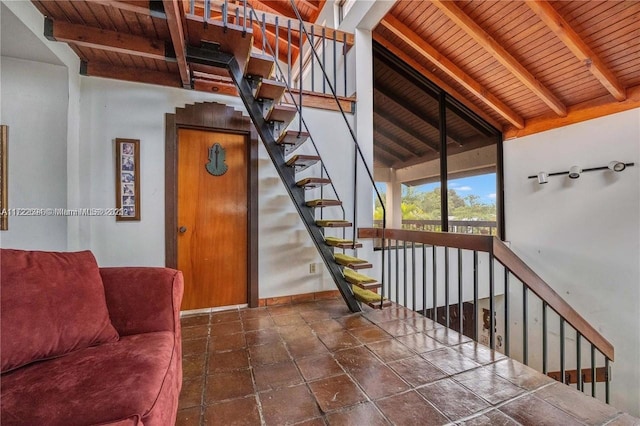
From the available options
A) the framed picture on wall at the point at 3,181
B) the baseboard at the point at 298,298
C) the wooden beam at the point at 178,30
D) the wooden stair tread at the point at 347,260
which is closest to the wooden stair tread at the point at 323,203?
the wooden stair tread at the point at 347,260

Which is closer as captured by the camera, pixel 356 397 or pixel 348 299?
pixel 356 397

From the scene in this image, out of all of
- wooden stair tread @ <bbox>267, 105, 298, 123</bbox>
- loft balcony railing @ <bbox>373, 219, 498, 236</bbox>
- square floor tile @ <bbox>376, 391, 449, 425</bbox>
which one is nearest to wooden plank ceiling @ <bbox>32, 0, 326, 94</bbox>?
wooden stair tread @ <bbox>267, 105, 298, 123</bbox>

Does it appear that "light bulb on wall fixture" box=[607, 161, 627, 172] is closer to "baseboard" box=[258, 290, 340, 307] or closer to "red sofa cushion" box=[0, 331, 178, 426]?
"baseboard" box=[258, 290, 340, 307]

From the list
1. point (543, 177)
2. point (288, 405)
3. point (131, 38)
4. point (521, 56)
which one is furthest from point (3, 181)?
point (543, 177)

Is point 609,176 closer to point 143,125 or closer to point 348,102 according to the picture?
point 348,102

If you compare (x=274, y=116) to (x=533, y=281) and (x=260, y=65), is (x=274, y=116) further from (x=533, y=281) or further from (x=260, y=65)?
(x=533, y=281)

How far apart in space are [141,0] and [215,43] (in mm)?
620

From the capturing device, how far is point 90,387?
36.9 inches

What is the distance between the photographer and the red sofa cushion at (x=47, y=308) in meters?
1.06

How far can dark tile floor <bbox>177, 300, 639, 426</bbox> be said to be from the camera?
1341 mm

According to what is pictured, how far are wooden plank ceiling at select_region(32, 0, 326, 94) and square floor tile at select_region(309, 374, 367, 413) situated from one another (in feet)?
7.69

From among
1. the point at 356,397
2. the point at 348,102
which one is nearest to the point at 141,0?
the point at 348,102

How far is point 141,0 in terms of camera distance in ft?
5.67

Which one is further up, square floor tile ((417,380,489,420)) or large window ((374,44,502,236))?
large window ((374,44,502,236))
